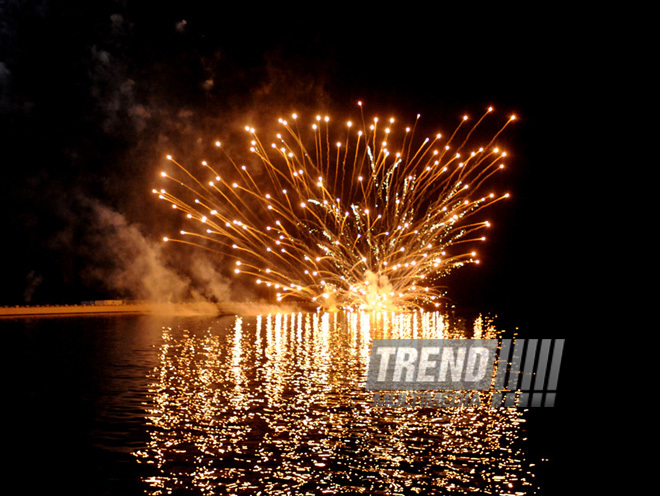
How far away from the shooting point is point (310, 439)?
1396 cm

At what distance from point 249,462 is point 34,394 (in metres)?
9.52

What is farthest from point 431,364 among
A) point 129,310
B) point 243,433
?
point 129,310

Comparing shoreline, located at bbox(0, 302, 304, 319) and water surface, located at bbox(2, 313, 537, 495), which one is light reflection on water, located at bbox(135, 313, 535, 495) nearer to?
water surface, located at bbox(2, 313, 537, 495)

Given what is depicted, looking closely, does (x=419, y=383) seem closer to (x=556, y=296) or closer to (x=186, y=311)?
(x=186, y=311)

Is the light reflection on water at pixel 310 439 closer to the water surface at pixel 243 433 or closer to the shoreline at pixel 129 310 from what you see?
the water surface at pixel 243 433

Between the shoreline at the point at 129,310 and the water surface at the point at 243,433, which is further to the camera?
the shoreline at the point at 129,310

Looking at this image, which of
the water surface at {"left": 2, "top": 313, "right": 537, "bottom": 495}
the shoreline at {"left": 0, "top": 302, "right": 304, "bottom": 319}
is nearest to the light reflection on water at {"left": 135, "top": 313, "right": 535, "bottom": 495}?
the water surface at {"left": 2, "top": 313, "right": 537, "bottom": 495}

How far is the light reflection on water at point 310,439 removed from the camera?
37.1ft

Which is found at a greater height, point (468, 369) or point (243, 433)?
point (468, 369)

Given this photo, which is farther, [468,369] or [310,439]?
[468,369]

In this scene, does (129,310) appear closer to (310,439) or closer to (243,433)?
(243,433)

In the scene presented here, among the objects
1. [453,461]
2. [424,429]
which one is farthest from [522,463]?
[424,429]

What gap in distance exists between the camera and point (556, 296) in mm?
80562

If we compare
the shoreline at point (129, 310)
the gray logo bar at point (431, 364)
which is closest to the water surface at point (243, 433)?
the gray logo bar at point (431, 364)
